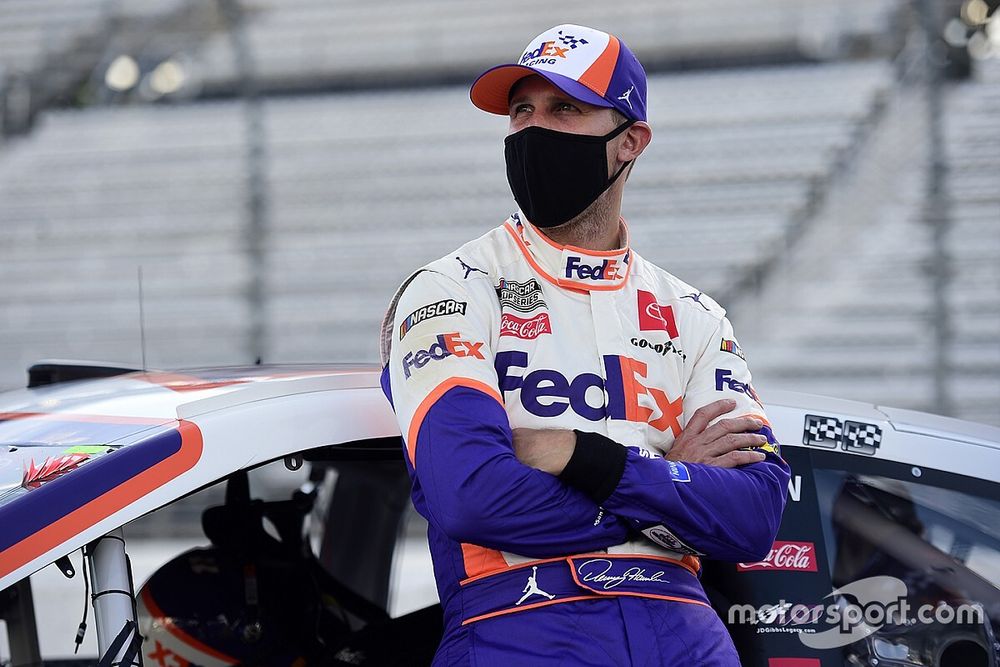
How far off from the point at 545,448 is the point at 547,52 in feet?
2.48

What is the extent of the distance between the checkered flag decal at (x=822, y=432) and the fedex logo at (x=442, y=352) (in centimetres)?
67

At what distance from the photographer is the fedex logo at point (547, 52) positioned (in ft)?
6.95

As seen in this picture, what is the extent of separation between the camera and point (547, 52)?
83.8 inches

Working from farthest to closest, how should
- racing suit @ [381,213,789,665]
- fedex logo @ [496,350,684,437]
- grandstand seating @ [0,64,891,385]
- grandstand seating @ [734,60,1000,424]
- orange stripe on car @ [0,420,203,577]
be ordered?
grandstand seating @ [0,64,891,385] → grandstand seating @ [734,60,1000,424] → fedex logo @ [496,350,684,437] → racing suit @ [381,213,789,665] → orange stripe on car @ [0,420,203,577]

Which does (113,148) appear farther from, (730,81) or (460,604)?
(460,604)

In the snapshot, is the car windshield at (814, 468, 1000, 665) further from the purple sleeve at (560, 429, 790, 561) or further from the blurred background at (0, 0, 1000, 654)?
the blurred background at (0, 0, 1000, 654)

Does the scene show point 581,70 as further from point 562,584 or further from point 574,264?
point 562,584

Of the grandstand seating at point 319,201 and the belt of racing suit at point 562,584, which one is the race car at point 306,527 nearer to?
the belt of racing suit at point 562,584

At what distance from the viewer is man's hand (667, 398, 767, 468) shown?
6.31 ft

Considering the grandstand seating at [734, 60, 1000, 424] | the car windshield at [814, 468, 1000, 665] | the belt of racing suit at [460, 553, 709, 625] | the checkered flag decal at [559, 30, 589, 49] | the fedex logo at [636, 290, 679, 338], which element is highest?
the checkered flag decal at [559, 30, 589, 49]

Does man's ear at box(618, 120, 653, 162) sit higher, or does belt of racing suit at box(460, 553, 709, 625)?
man's ear at box(618, 120, 653, 162)

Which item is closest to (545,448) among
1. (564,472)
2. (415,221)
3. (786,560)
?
(564,472)

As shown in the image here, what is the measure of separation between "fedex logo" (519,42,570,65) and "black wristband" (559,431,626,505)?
2.41 ft

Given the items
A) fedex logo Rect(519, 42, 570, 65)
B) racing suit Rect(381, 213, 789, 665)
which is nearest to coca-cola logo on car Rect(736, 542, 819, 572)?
racing suit Rect(381, 213, 789, 665)
